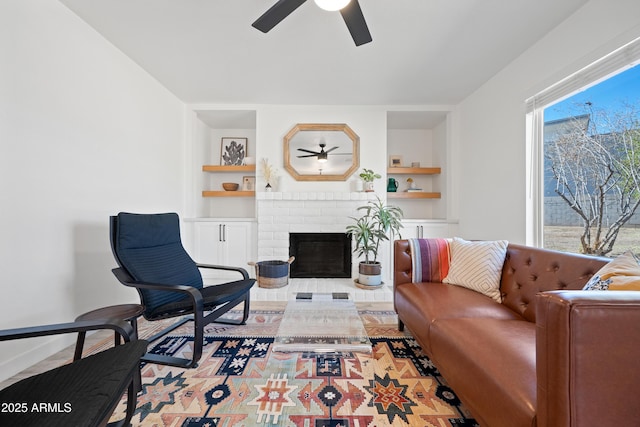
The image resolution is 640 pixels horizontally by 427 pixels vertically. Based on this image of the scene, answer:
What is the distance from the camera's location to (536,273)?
1.58 metres

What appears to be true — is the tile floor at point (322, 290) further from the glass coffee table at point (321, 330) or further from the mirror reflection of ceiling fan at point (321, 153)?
the mirror reflection of ceiling fan at point (321, 153)

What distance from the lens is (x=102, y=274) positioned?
221 cm

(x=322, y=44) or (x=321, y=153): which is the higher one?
(x=322, y=44)

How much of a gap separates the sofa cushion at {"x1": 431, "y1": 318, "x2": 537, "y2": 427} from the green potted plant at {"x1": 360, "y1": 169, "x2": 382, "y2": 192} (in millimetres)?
2445

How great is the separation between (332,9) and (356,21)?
20 cm

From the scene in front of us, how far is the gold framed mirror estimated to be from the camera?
3709 millimetres

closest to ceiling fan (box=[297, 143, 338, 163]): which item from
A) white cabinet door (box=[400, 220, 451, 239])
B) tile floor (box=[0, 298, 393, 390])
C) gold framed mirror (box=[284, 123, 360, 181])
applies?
gold framed mirror (box=[284, 123, 360, 181])

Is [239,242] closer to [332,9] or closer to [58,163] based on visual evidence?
[58,163]

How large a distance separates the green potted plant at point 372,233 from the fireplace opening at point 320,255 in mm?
253

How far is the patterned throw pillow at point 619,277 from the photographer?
951 millimetres

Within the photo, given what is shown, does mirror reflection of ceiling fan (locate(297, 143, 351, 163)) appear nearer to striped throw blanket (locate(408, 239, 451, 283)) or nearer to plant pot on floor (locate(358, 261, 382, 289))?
plant pot on floor (locate(358, 261, 382, 289))

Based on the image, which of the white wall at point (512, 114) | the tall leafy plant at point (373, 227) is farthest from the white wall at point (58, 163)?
the white wall at point (512, 114)

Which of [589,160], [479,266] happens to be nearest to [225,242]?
[479,266]

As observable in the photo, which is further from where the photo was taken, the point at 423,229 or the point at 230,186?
the point at 230,186
